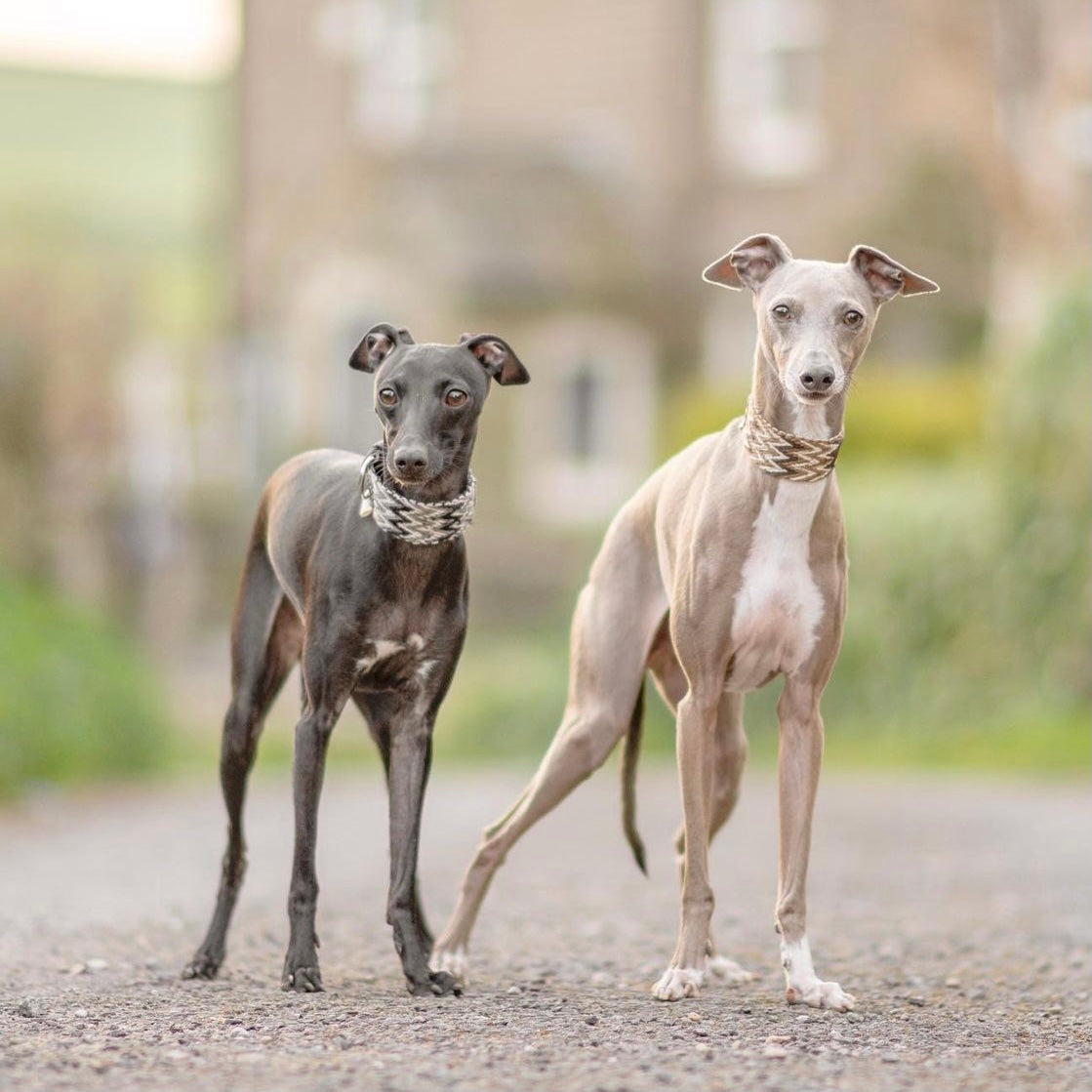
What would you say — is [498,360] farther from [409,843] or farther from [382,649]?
[409,843]

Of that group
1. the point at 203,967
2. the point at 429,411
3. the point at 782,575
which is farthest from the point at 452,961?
the point at 429,411

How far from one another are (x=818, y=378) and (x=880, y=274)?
60cm

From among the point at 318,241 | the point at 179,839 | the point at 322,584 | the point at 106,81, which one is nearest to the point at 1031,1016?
the point at 322,584

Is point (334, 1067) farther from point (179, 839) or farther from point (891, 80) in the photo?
point (891, 80)

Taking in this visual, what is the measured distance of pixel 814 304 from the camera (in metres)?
6.15

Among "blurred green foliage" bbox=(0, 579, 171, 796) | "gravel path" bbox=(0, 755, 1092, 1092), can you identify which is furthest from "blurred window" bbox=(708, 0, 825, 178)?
"gravel path" bbox=(0, 755, 1092, 1092)

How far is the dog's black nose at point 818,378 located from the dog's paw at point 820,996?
173 centimetres

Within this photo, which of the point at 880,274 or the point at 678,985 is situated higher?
the point at 880,274

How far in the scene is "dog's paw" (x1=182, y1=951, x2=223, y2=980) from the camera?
6895 mm

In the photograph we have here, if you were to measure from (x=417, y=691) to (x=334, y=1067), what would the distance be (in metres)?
1.64

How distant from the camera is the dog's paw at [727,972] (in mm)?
6984

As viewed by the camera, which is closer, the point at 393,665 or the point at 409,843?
the point at 393,665

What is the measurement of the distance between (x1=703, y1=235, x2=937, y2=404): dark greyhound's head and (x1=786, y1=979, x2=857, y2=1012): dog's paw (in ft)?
5.53

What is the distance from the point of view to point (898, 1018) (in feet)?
20.2
